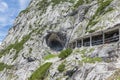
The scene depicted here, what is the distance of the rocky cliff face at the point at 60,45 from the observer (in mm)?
33500

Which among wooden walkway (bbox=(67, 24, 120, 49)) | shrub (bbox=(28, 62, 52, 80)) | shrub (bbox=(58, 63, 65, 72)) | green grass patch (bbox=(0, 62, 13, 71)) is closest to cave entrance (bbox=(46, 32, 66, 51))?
green grass patch (bbox=(0, 62, 13, 71))

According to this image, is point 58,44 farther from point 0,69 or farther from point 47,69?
point 47,69

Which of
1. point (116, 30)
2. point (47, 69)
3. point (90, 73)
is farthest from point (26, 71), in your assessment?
point (90, 73)

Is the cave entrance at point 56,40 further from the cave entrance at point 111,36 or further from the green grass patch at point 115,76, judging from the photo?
the green grass patch at point 115,76

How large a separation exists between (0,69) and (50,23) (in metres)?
19.7

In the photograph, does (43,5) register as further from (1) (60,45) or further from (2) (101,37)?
(2) (101,37)

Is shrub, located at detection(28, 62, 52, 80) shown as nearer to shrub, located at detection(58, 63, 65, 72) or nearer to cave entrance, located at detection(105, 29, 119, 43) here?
shrub, located at detection(58, 63, 65, 72)

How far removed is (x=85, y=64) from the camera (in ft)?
108

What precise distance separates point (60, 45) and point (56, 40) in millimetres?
1825

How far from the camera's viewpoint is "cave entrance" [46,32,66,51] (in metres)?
69.8

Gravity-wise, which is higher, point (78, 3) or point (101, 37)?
point (78, 3)

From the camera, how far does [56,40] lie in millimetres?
72625

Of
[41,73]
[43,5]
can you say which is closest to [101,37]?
[41,73]

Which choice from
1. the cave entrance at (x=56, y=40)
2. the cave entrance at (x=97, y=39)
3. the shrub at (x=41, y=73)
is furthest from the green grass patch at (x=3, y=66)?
the cave entrance at (x=97, y=39)
